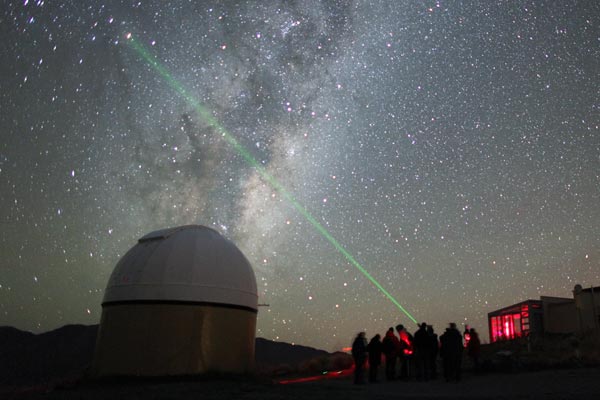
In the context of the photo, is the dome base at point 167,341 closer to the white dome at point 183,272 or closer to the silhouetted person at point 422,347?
the white dome at point 183,272

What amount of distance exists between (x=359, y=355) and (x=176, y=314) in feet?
15.5

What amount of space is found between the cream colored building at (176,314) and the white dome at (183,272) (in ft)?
0.08

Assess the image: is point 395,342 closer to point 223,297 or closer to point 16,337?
point 223,297

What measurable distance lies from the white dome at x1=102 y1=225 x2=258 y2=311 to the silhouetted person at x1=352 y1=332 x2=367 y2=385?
377cm

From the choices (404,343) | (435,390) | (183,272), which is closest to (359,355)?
(404,343)

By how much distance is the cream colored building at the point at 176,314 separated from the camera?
12609mm

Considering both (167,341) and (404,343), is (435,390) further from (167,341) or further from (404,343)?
(167,341)

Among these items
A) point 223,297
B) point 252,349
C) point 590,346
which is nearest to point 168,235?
point 223,297

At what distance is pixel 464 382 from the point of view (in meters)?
10.5

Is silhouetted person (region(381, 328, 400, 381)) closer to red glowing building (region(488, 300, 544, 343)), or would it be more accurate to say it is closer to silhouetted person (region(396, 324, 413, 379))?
silhouetted person (region(396, 324, 413, 379))

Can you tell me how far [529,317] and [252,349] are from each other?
15.4 metres

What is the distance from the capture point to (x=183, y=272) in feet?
43.5

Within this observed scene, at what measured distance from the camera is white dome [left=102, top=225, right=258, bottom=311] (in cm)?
1302

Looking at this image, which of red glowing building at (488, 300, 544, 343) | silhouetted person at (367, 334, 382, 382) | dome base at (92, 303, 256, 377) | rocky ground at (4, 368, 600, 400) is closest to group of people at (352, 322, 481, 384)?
silhouetted person at (367, 334, 382, 382)
